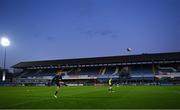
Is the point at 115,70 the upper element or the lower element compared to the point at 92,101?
upper

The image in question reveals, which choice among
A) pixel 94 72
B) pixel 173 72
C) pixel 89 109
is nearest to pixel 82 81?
pixel 94 72

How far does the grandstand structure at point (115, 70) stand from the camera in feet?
278

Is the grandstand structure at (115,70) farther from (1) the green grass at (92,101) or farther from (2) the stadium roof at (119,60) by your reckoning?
(1) the green grass at (92,101)

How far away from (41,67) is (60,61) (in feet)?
33.1

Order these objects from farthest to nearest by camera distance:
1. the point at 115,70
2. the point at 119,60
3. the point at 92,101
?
1. the point at 115,70
2. the point at 119,60
3. the point at 92,101

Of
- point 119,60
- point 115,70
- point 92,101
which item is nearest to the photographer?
point 92,101

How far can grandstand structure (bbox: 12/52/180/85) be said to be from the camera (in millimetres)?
84688

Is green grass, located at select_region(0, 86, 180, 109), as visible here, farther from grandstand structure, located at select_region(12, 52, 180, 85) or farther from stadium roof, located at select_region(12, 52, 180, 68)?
stadium roof, located at select_region(12, 52, 180, 68)

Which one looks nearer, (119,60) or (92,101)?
(92,101)

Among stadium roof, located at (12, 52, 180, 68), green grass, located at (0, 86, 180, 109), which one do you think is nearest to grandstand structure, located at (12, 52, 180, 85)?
stadium roof, located at (12, 52, 180, 68)

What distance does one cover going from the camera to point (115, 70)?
94312 mm

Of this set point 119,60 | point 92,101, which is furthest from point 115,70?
point 92,101

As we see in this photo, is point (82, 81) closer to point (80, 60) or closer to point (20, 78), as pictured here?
point (80, 60)

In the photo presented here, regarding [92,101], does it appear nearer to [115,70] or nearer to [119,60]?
[119,60]
